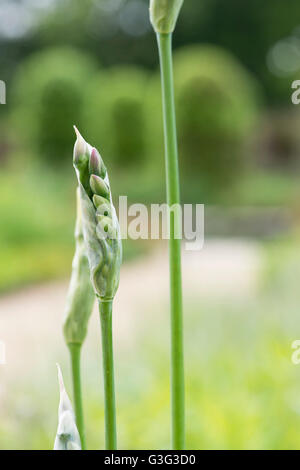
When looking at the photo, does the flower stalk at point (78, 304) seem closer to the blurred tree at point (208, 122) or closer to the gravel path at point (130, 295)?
the gravel path at point (130, 295)

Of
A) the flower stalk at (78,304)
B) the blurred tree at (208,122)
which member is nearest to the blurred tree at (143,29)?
the blurred tree at (208,122)

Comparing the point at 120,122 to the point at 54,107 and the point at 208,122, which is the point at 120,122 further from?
the point at 208,122

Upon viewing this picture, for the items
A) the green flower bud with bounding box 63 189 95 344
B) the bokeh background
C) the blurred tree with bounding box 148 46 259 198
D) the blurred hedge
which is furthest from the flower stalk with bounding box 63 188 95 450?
the blurred tree with bounding box 148 46 259 198

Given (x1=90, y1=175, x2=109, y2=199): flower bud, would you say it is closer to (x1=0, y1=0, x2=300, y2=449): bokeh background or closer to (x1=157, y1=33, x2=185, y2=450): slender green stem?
(x1=157, y1=33, x2=185, y2=450): slender green stem

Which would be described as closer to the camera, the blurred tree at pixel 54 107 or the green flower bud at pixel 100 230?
the green flower bud at pixel 100 230

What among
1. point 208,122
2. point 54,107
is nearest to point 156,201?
point 208,122

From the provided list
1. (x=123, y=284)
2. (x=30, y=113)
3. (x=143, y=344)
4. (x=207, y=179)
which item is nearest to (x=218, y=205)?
(x=207, y=179)

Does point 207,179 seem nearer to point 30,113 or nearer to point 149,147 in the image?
point 149,147

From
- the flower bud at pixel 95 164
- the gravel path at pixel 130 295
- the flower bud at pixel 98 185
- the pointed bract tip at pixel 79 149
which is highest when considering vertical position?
the gravel path at pixel 130 295
